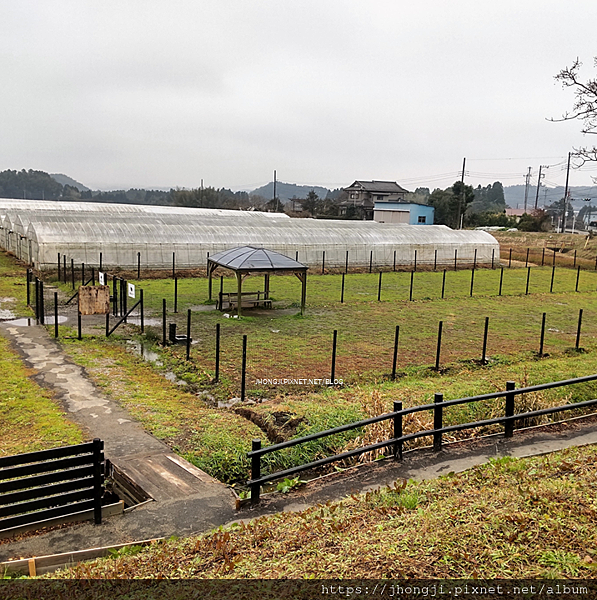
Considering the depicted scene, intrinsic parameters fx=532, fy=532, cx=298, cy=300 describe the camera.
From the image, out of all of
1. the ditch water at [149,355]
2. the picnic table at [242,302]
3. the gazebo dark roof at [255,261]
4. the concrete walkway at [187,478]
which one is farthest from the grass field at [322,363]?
the gazebo dark roof at [255,261]

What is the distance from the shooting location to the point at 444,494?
246 inches

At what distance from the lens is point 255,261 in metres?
20.2

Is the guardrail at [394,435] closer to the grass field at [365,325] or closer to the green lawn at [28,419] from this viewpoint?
the green lawn at [28,419]

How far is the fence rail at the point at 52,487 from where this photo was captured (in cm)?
567

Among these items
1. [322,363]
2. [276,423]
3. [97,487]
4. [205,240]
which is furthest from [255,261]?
[97,487]

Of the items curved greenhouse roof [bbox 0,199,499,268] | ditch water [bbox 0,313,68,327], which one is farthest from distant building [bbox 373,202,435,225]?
ditch water [bbox 0,313,68,327]

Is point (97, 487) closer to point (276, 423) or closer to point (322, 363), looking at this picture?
point (276, 423)

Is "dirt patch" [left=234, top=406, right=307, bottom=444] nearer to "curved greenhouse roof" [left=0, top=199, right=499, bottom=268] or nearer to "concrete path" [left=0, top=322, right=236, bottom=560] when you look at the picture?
"concrete path" [left=0, top=322, right=236, bottom=560]

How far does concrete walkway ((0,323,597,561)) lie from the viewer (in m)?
5.89

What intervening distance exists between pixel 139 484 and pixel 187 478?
25.2 inches

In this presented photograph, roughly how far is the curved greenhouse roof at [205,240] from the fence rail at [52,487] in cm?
2540

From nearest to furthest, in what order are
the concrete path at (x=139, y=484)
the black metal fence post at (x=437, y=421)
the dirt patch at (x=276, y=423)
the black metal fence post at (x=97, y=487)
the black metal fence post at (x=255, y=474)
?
the concrete path at (x=139, y=484) < the black metal fence post at (x=97, y=487) < the black metal fence post at (x=255, y=474) < the black metal fence post at (x=437, y=421) < the dirt patch at (x=276, y=423)

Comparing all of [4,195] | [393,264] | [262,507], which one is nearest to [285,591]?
[262,507]

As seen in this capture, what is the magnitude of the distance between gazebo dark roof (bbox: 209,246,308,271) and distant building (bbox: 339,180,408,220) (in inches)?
2542
